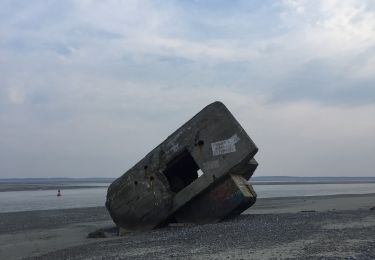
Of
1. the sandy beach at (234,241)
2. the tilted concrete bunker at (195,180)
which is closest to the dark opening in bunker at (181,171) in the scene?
the tilted concrete bunker at (195,180)

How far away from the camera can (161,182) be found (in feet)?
41.1

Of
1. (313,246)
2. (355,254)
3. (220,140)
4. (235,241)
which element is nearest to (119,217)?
(220,140)

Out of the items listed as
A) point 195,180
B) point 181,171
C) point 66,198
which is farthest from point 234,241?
point 66,198

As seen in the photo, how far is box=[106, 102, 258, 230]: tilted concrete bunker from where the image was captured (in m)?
12.0

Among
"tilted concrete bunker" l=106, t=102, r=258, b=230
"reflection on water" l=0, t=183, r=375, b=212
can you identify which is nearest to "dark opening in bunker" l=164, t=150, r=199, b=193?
"tilted concrete bunker" l=106, t=102, r=258, b=230

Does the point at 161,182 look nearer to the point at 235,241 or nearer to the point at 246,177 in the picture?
the point at 246,177

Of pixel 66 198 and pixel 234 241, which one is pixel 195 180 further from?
pixel 66 198

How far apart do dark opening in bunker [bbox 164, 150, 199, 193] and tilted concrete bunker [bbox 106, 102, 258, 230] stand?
5cm

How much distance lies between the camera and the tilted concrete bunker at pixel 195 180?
39.5ft

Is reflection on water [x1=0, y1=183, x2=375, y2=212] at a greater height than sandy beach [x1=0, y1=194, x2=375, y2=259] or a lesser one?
greater

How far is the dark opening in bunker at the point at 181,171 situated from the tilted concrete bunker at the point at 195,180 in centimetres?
5

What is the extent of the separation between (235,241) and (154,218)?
12.9ft

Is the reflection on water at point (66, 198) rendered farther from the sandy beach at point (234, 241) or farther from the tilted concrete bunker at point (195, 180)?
the tilted concrete bunker at point (195, 180)

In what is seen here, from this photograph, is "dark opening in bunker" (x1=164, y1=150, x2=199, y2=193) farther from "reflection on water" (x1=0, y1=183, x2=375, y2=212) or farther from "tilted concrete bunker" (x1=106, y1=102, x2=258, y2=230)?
"reflection on water" (x1=0, y1=183, x2=375, y2=212)
